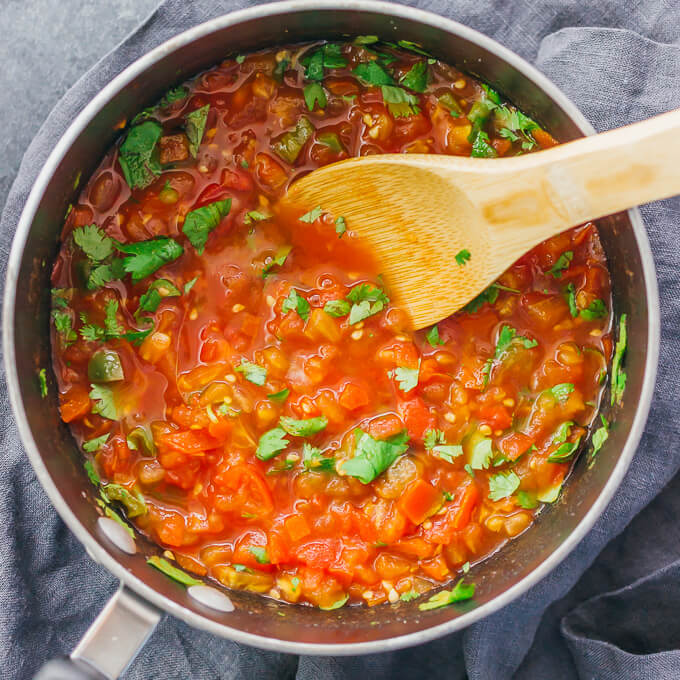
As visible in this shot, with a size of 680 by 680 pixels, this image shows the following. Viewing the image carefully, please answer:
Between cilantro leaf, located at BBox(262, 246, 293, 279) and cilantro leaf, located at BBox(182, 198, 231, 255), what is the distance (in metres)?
0.29

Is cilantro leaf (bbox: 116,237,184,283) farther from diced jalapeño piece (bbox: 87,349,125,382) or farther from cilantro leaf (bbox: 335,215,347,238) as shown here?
cilantro leaf (bbox: 335,215,347,238)

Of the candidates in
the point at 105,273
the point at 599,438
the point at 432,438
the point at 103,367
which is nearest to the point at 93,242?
the point at 105,273

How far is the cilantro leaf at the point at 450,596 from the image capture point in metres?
3.41

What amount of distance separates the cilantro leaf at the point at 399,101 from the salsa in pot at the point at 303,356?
0.03 feet

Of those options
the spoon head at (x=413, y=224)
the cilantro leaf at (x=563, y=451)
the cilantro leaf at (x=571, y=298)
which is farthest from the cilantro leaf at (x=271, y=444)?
the cilantro leaf at (x=571, y=298)

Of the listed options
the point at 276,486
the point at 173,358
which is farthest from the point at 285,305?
the point at 276,486

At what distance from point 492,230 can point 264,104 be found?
1.19m

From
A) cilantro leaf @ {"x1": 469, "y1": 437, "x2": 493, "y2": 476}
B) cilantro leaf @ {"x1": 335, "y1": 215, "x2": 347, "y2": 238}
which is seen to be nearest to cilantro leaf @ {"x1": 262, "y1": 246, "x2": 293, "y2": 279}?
cilantro leaf @ {"x1": 335, "y1": 215, "x2": 347, "y2": 238}

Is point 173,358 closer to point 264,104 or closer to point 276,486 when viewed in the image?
point 276,486

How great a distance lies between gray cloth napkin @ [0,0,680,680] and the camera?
3709 millimetres

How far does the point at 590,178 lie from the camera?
2.87m

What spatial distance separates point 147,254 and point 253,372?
0.71 m

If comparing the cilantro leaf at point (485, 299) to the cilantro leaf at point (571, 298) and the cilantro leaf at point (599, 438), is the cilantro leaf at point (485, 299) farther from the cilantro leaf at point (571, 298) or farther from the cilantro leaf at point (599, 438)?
the cilantro leaf at point (599, 438)

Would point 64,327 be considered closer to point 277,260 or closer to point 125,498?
point 125,498
